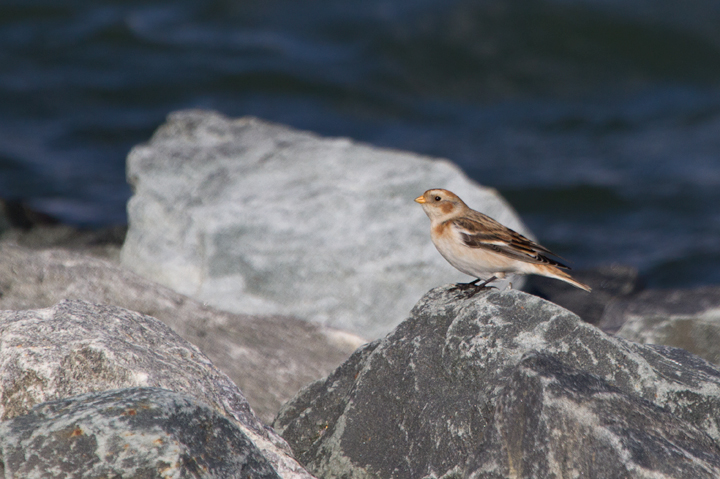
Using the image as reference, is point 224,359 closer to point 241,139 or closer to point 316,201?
point 316,201

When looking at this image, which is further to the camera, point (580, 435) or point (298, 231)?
point (298, 231)

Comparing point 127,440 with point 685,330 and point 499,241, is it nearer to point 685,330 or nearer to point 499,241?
point 499,241

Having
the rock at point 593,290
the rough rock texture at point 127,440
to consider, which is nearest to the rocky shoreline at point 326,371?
the rough rock texture at point 127,440

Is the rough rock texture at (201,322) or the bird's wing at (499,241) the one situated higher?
the bird's wing at (499,241)

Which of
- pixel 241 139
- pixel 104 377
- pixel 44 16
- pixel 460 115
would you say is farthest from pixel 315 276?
pixel 44 16

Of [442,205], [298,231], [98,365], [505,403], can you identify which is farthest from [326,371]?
[505,403]

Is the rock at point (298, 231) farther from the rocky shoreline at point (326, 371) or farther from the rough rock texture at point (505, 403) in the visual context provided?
the rough rock texture at point (505, 403)
